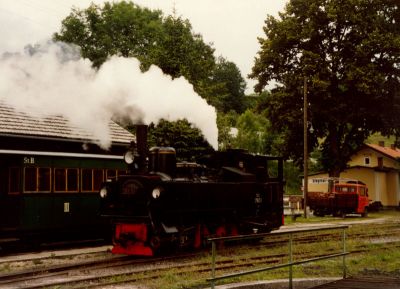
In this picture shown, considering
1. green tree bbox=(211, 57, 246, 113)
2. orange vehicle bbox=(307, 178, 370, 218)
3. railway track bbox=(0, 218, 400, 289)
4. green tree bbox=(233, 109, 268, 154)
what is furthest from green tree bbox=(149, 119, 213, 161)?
green tree bbox=(211, 57, 246, 113)

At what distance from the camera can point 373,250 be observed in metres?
15.8

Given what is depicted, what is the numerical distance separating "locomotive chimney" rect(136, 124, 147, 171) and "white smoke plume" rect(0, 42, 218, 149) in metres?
2.93

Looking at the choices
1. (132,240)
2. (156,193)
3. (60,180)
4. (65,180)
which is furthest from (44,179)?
(156,193)

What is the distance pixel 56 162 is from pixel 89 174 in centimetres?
130

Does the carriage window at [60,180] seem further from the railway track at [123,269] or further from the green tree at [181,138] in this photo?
the green tree at [181,138]

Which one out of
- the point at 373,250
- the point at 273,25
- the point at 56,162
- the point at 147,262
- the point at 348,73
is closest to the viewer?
the point at 147,262

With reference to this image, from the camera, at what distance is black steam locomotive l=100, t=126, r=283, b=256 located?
14516 millimetres

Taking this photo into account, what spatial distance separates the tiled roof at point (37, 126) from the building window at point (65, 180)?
1.27 meters

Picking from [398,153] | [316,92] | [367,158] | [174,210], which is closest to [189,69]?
[316,92]

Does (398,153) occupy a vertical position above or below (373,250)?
above

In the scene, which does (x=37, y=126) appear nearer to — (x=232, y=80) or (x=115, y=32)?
(x=115, y=32)

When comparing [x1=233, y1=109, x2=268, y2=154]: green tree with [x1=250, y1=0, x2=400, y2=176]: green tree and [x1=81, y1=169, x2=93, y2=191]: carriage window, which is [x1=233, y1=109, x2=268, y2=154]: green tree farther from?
[x1=81, y1=169, x2=93, y2=191]: carriage window


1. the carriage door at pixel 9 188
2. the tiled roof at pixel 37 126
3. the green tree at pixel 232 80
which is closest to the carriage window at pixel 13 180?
the carriage door at pixel 9 188

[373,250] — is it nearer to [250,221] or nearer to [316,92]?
[250,221]
